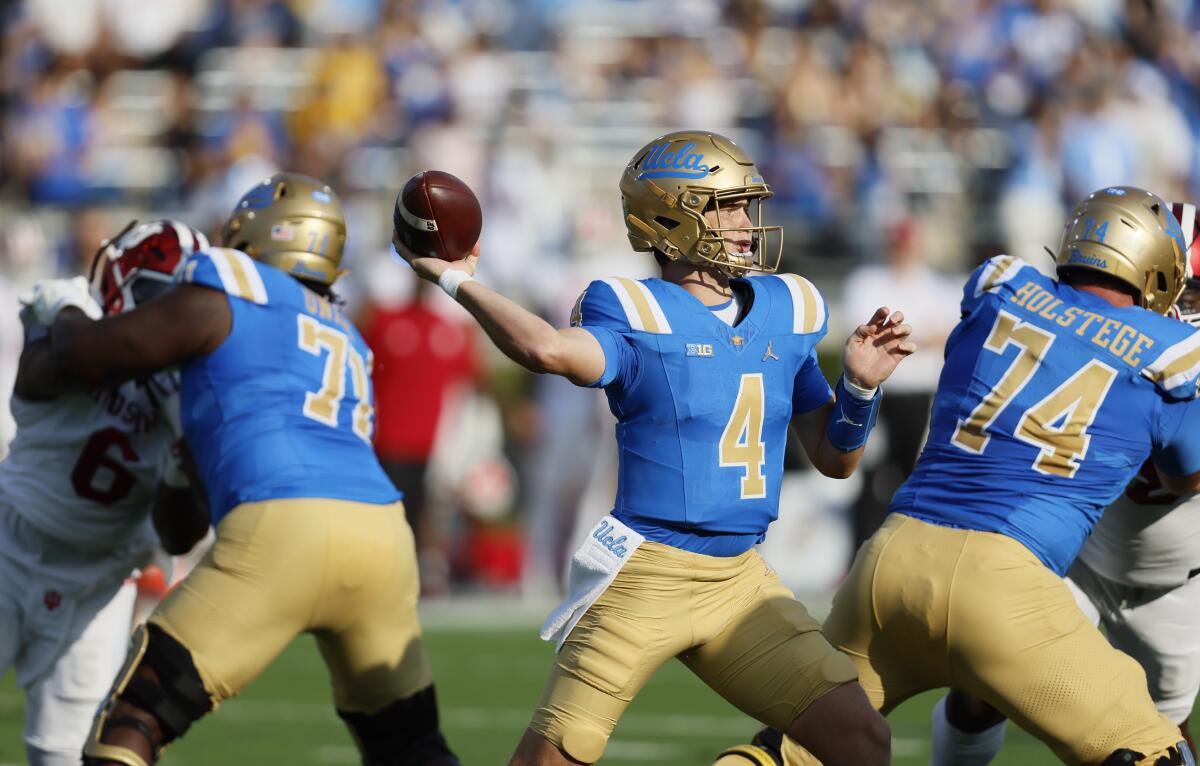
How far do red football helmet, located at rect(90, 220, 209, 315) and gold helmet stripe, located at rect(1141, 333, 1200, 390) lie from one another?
257cm

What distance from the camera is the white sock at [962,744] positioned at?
5148 mm

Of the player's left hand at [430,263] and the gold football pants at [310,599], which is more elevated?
the player's left hand at [430,263]

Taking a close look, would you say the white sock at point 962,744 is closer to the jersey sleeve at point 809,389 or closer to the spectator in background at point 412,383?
the jersey sleeve at point 809,389

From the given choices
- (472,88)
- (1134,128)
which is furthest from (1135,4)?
(472,88)

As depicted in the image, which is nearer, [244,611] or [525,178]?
[244,611]

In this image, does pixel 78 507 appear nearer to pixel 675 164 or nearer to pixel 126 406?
pixel 126 406

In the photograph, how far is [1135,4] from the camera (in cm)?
1555

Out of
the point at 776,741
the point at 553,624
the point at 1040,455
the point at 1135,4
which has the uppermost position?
the point at 1040,455

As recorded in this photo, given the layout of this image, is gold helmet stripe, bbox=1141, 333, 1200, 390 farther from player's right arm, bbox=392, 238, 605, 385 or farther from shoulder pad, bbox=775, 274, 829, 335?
player's right arm, bbox=392, 238, 605, 385

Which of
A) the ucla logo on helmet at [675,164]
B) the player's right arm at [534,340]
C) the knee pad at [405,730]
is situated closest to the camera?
the player's right arm at [534,340]

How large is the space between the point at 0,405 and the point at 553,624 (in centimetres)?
932

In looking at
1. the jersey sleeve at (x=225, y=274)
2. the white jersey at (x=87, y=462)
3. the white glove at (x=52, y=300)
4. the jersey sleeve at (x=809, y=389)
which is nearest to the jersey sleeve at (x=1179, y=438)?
the jersey sleeve at (x=809, y=389)

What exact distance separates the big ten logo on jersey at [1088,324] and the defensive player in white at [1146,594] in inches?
29.4

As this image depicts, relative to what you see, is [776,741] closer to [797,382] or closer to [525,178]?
[797,382]
